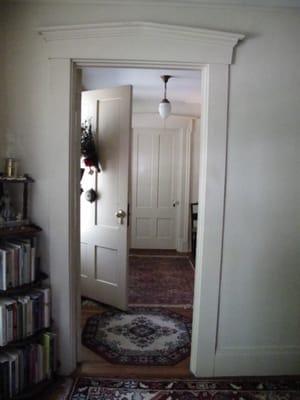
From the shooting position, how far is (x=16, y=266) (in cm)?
176

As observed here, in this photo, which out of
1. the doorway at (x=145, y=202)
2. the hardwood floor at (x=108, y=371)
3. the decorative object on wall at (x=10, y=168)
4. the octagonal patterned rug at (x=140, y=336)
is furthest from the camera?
the doorway at (x=145, y=202)

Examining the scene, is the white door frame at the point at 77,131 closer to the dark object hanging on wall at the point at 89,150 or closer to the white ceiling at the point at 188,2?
the white ceiling at the point at 188,2

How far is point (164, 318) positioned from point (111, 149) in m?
1.73

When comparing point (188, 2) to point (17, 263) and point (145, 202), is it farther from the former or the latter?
point (145, 202)

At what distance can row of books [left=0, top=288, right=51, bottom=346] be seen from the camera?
1.70 m

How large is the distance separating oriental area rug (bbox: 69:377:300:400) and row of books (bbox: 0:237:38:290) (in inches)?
32.0

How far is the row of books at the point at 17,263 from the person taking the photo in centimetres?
171

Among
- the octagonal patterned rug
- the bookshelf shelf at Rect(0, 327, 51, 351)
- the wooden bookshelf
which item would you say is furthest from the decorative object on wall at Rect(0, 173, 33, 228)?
the octagonal patterned rug

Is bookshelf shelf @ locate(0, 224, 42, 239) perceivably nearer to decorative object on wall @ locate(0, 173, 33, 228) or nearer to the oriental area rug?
decorative object on wall @ locate(0, 173, 33, 228)

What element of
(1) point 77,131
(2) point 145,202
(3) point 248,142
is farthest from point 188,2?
(2) point 145,202

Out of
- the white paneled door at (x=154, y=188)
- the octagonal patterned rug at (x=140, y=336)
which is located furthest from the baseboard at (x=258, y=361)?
the white paneled door at (x=154, y=188)

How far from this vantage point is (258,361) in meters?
2.12

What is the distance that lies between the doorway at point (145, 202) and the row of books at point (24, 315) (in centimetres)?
65

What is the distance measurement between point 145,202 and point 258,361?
140 inches
